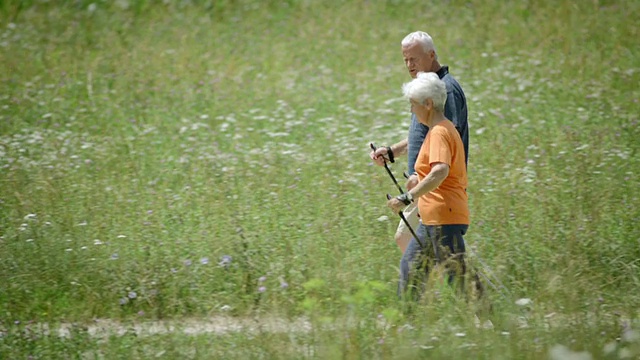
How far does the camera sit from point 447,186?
5.19 meters

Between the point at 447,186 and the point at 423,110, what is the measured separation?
493mm

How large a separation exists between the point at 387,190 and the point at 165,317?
263 centimetres

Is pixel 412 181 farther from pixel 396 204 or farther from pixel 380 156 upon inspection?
pixel 380 156

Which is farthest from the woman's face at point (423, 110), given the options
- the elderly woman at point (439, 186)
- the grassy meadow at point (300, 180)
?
the grassy meadow at point (300, 180)

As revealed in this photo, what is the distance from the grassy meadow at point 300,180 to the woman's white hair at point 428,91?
1.18 meters

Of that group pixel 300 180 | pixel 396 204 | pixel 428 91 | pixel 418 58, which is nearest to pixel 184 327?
pixel 396 204

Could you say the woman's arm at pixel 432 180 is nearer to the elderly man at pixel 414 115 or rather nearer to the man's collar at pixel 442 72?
the elderly man at pixel 414 115

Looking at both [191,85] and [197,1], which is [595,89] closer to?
[191,85]

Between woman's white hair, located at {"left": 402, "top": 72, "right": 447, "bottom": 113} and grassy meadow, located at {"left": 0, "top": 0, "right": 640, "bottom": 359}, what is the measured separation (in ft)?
3.86

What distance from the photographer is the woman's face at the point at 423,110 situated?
5137 mm

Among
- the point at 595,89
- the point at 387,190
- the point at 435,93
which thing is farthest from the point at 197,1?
the point at 435,93

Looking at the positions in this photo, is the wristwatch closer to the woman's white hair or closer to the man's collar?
the woman's white hair

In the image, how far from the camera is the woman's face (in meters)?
5.14

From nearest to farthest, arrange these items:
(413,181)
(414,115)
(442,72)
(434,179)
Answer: (434,179) → (413,181) → (414,115) → (442,72)
